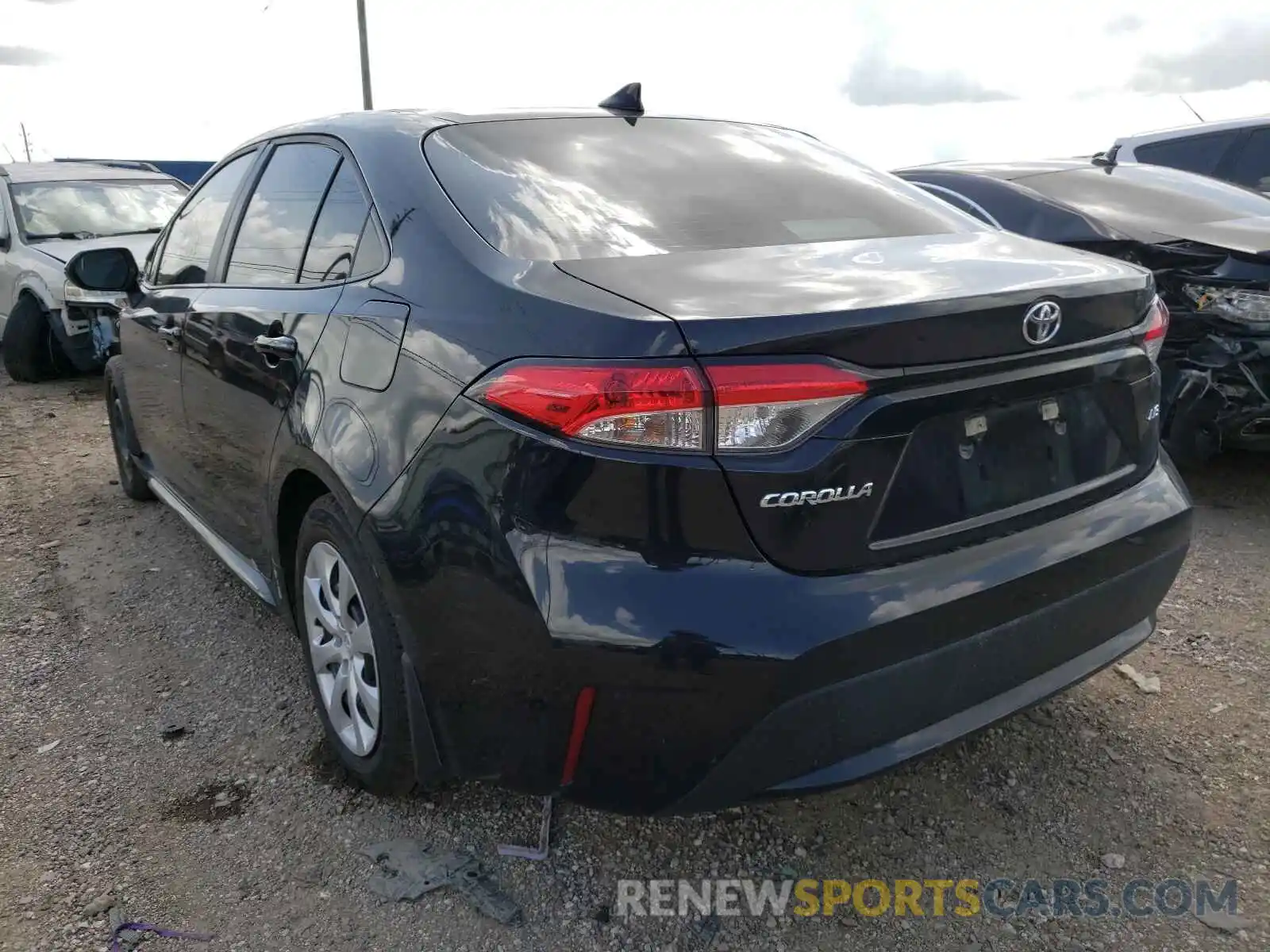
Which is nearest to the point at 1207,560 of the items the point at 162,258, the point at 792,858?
the point at 792,858

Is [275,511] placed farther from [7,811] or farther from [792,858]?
[792,858]

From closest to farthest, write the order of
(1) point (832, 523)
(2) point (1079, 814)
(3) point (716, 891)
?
(1) point (832, 523) → (3) point (716, 891) → (2) point (1079, 814)

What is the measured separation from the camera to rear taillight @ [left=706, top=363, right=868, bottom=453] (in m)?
1.66

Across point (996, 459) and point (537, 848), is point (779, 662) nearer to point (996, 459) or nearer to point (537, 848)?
point (996, 459)

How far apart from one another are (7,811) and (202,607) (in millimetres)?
1233

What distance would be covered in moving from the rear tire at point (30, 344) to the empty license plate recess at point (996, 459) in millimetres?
7975

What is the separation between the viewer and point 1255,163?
687 centimetres

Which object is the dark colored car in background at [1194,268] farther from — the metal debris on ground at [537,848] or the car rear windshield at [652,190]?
the metal debris on ground at [537,848]

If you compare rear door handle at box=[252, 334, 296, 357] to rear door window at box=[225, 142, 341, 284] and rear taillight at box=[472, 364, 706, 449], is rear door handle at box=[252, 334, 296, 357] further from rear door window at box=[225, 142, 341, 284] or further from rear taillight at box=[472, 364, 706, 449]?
rear taillight at box=[472, 364, 706, 449]

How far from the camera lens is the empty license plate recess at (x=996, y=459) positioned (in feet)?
5.95

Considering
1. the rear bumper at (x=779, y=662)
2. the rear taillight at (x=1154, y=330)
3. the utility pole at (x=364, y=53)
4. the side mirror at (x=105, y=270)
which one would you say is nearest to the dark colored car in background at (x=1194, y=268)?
the rear taillight at (x=1154, y=330)

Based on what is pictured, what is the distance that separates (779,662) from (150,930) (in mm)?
1498

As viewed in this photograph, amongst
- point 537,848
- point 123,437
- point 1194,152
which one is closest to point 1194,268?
point 537,848

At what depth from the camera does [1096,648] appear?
2.20m
